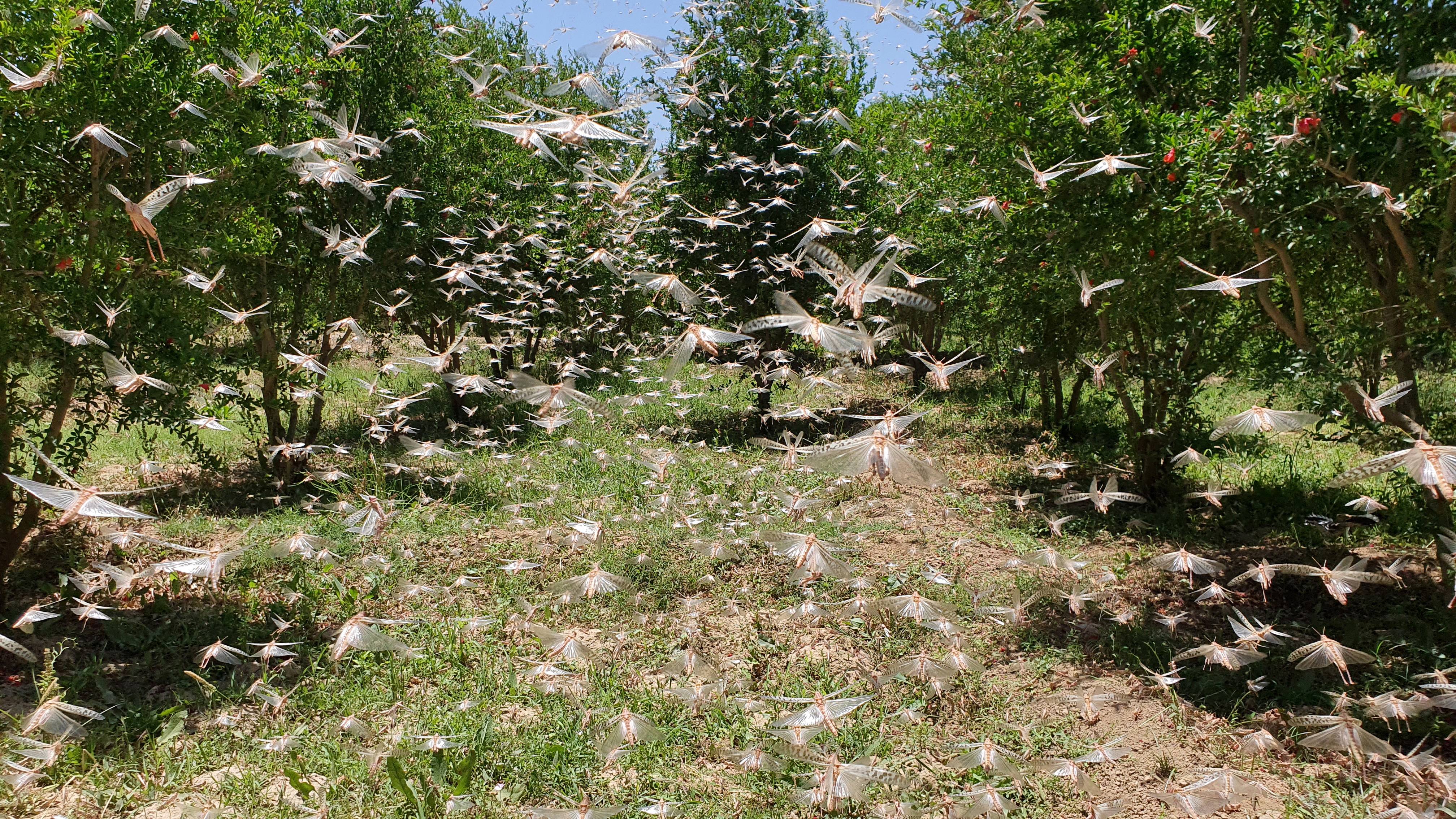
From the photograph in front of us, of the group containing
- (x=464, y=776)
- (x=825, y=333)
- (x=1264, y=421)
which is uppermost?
(x=825, y=333)

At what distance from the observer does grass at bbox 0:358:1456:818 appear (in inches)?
169

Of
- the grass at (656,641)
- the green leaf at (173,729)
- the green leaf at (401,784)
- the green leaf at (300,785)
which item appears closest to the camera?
the green leaf at (401,784)

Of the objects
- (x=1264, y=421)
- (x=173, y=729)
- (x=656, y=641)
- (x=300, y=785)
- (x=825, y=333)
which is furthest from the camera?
(x=656, y=641)

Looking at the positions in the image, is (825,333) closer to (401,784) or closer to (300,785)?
(401,784)

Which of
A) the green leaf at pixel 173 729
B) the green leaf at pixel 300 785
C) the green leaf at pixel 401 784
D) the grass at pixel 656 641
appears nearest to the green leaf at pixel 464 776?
the grass at pixel 656 641

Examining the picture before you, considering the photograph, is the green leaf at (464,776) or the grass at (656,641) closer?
the green leaf at (464,776)

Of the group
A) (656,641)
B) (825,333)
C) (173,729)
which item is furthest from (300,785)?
(825,333)

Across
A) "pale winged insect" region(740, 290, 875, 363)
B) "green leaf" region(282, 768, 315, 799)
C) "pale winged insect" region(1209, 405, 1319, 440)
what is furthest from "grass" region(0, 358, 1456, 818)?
"pale winged insect" region(740, 290, 875, 363)

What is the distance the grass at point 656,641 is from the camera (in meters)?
4.30

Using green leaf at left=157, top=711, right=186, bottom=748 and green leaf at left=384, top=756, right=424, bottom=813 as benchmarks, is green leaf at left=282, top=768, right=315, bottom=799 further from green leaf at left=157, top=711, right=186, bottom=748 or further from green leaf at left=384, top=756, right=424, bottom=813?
green leaf at left=157, top=711, right=186, bottom=748

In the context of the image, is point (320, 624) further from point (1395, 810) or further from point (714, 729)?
point (1395, 810)

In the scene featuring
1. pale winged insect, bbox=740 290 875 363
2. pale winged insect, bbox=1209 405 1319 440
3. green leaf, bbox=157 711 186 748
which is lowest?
green leaf, bbox=157 711 186 748

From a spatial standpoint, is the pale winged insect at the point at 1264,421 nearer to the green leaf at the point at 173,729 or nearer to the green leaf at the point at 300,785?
the green leaf at the point at 300,785

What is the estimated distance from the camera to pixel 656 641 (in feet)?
19.2
